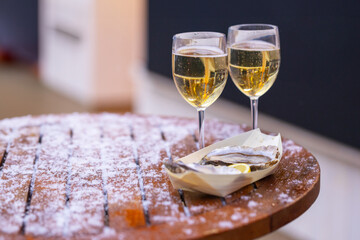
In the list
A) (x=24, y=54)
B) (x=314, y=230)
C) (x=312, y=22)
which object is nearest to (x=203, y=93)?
(x=312, y=22)

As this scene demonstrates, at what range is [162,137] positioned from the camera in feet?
4.19

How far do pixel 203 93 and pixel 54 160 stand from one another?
32 cm

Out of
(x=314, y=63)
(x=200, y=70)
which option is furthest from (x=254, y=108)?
(x=314, y=63)

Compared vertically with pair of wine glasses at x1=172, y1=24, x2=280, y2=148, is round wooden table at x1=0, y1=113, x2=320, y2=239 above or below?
below

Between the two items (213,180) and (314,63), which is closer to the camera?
(213,180)

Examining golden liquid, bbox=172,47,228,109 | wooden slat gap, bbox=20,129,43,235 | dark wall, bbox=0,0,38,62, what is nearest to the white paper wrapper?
golden liquid, bbox=172,47,228,109

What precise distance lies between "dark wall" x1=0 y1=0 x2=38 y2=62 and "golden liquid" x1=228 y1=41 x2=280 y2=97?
4.77m

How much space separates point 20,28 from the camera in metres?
6.07

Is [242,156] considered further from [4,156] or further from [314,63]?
[314,63]

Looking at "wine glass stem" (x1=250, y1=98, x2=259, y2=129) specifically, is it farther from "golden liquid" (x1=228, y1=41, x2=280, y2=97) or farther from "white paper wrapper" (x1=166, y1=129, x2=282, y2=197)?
"white paper wrapper" (x1=166, y1=129, x2=282, y2=197)

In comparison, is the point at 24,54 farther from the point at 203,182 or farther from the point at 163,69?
the point at 203,182

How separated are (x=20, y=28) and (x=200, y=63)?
214 inches

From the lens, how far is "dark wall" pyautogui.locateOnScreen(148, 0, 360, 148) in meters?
2.07

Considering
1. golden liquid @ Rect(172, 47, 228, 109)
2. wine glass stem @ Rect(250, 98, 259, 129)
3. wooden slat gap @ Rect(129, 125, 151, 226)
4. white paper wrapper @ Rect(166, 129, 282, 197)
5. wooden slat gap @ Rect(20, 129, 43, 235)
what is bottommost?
wooden slat gap @ Rect(20, 129, 43, 235)
